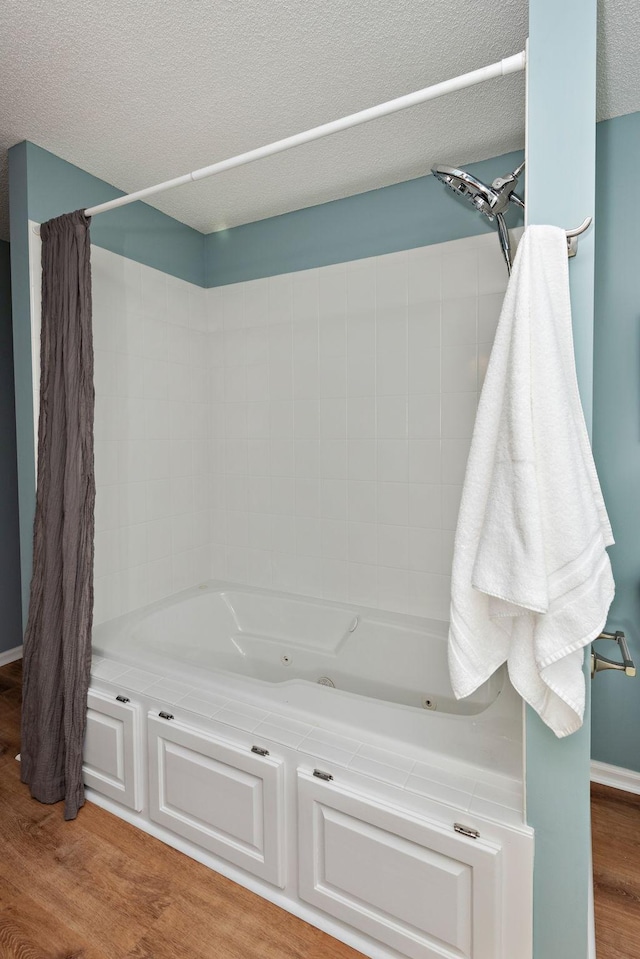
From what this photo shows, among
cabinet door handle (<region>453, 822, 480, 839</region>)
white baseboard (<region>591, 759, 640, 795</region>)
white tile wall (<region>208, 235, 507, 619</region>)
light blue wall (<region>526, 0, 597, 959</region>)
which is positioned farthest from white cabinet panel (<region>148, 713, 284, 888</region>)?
white baseboard (<region>591, 759, 640, 795</region>)

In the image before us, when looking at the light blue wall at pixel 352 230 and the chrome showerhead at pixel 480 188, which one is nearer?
the chrome showerhead at pixel 480 188

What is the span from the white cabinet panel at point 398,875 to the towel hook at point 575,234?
1.32 m

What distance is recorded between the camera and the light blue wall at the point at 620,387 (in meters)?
1.85

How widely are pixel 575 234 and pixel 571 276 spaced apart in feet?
0.28

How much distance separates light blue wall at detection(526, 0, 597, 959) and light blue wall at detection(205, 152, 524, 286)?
0.95 meters

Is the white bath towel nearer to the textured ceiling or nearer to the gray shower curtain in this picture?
the textured ceiling

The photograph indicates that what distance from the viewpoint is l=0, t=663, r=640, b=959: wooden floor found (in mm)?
1340

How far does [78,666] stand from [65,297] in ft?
4.37

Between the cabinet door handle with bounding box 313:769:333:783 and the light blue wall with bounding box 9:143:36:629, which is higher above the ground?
the light blue wall with bounding box 9:143:36:629

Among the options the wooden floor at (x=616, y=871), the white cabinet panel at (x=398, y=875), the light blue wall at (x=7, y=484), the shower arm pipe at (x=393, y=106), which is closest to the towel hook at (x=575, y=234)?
the shower arm pipe at (x=393, y=106)

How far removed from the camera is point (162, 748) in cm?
165

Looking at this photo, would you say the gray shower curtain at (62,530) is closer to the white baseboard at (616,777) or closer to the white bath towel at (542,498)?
the white bath towel at (542,498)

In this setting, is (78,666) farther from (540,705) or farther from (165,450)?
(540,705)

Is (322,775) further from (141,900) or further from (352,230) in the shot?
(352,230)
